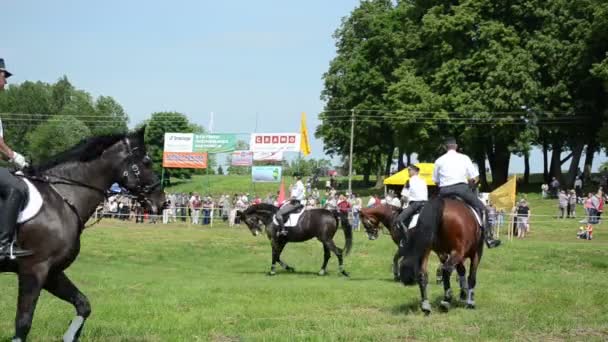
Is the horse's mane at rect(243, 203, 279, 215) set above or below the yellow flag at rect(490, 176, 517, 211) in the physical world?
below

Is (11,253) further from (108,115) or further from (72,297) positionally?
(108,115)

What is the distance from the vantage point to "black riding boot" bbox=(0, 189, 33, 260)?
8.39 m

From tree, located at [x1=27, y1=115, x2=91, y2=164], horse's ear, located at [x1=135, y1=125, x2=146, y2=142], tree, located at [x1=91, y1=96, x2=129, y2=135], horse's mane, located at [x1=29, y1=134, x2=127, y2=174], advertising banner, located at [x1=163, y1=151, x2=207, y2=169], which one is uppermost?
tree, located at [x1=91, y1=96, x2=129, y2=135]

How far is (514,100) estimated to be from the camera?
50.8 m

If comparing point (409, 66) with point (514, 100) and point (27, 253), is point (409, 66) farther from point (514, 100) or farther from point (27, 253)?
point (27, 253)

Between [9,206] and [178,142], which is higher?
[178,142]

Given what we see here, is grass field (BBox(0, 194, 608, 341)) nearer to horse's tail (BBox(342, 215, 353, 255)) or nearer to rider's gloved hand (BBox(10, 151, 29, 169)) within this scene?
horse's tail (BBox(342, 215, 353, 255))

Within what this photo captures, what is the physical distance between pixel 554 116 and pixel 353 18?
97.0 feet

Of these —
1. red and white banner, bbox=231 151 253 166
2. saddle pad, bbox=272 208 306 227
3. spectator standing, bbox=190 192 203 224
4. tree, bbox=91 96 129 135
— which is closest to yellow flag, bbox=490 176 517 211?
saddle pad, bbox=272 208 306 227

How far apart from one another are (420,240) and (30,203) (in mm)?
6423

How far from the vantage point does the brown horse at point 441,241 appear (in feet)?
40.5

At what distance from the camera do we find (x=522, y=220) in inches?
1380

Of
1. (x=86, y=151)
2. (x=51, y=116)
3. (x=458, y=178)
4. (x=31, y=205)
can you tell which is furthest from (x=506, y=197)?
(x=51, y=116)

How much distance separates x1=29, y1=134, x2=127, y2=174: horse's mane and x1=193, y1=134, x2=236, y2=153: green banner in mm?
42037
